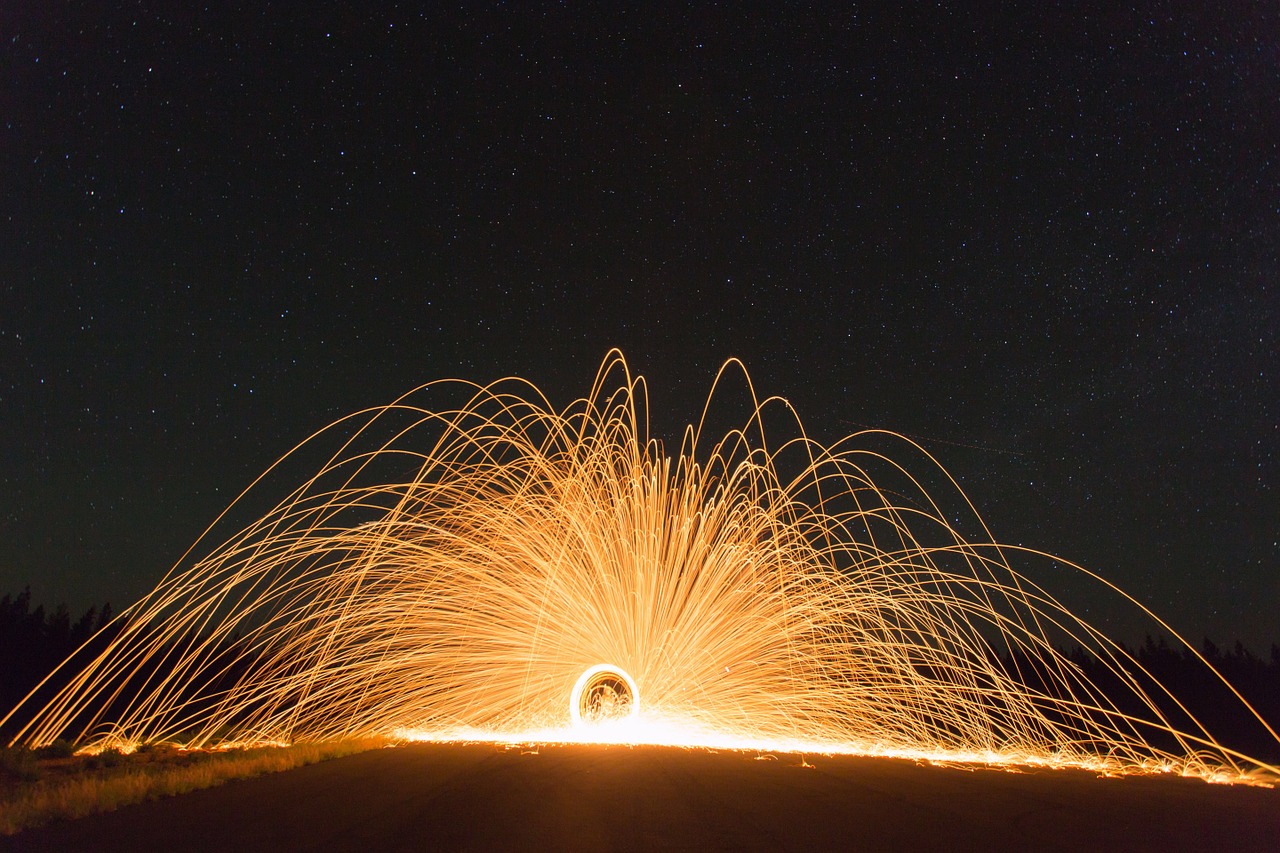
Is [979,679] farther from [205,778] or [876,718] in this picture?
[205,778]

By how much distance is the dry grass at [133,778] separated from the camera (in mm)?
7500

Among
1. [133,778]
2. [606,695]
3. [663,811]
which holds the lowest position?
[663,811]

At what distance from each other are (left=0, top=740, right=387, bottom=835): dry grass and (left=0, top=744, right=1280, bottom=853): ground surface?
259 millimetres

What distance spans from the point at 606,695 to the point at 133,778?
31.4 feet

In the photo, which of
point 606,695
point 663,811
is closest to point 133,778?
point 663,811

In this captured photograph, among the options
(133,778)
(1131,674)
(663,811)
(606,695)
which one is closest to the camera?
(663,811)

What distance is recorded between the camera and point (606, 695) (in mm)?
17406

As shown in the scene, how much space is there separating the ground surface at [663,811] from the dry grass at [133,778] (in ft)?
0.85

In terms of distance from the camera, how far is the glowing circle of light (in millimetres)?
17156

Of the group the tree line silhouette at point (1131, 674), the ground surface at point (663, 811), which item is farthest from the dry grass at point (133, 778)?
the tree line silhouette at point (1131, 674)

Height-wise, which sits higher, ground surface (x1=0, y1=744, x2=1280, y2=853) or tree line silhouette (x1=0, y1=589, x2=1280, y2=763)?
tree line silhouette (x1=0, y1=589, x2=1280, y2=763)

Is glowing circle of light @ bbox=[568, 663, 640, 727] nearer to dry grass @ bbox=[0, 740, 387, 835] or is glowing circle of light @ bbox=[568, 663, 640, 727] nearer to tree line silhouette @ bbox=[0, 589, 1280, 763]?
dry grass @ bbox=[0, 740, 387, 835]

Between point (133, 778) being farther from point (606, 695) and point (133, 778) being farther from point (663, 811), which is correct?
point (606, 695)

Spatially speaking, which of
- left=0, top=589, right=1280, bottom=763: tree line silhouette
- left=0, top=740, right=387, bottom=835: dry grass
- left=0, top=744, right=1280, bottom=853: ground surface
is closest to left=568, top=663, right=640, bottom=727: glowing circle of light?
left=0, top=740, right=387, bottom=835: dry grass
